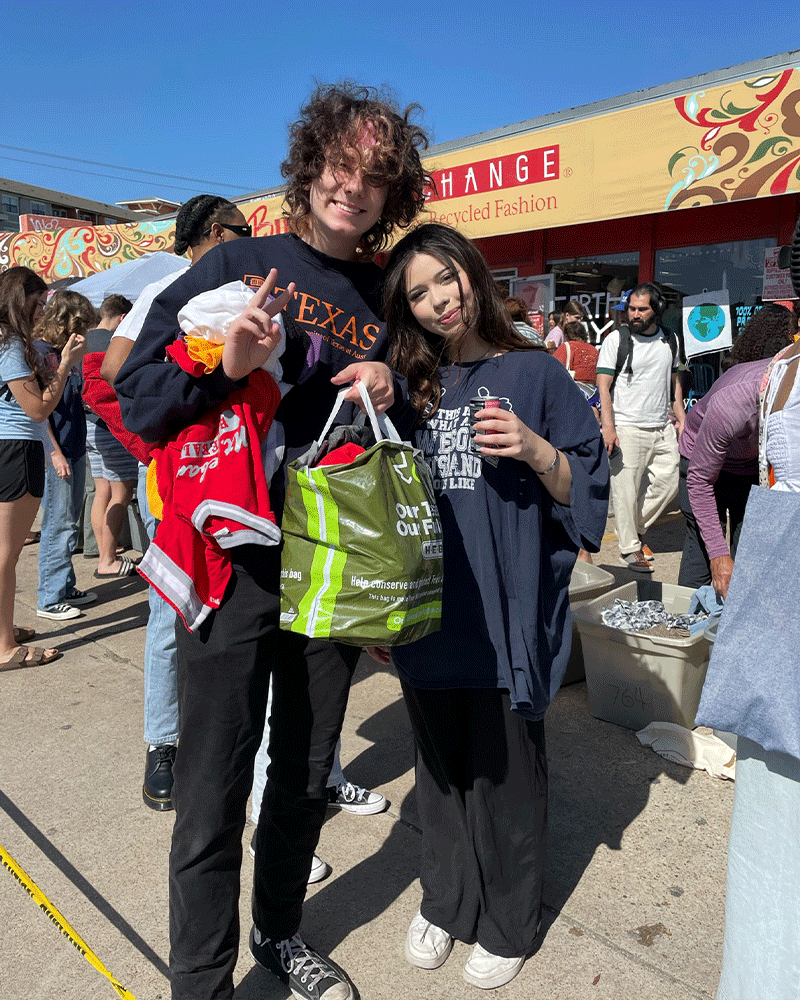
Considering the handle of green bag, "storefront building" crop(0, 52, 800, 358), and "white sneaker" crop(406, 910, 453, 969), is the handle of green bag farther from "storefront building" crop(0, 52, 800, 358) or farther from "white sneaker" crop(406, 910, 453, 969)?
"storefront building" crop(0, 52, 800, 358)

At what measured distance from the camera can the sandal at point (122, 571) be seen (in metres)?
6.57

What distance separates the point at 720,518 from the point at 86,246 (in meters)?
13.1

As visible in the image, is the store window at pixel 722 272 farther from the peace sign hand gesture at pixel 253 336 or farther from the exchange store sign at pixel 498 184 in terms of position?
the peace sign hand gesture at pixel 253 336

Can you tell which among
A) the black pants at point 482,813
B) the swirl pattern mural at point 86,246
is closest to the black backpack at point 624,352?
the black pants at point 482,813

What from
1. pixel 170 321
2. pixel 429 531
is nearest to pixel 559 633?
pixel 429 531

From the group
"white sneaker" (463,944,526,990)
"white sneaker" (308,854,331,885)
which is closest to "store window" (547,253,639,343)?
"white sneaker" (308,854,331,885)

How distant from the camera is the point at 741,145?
5.86 m

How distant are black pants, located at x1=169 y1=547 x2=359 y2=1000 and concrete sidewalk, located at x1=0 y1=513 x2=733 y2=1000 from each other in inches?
17.0

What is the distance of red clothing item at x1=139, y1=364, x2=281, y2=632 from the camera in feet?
5.63

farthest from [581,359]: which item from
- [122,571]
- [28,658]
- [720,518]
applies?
[28,658]

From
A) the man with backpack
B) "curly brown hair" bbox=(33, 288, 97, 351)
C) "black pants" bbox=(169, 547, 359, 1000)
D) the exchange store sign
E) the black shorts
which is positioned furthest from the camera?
the exchange store sign

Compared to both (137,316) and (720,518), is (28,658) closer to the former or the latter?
(137,316)

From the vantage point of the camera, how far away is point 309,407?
1.95 m

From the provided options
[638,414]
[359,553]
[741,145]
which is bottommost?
[638,414]
